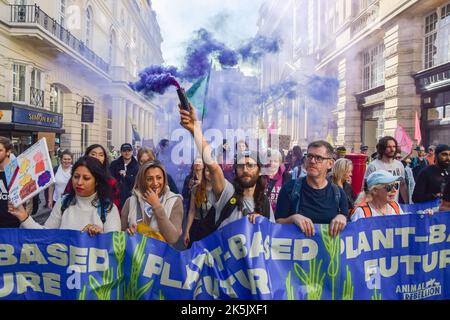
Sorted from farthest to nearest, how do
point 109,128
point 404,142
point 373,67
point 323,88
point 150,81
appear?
point 150,81
point 109,128
point 323,88
point 373,67
point 404,142

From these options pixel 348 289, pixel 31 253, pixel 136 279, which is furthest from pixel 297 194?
pixel 31 253

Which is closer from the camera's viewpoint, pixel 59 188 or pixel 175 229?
pixel 175 229

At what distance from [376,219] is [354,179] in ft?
10.4

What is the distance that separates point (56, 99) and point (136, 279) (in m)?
15.4

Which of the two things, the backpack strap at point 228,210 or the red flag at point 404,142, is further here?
the red flag at point 404,142

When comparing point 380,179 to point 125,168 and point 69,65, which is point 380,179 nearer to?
point 125,168

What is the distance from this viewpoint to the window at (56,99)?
16469 mm

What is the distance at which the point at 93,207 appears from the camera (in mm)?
3174

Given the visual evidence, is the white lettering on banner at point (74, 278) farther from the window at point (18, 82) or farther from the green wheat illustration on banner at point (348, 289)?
the window at point (18, 82)

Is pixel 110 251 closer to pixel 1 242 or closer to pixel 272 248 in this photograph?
pixel 1 242

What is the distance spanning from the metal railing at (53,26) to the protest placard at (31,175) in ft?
41.5

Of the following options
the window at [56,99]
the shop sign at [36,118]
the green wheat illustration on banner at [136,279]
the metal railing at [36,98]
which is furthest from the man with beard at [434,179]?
the window at [56,99]

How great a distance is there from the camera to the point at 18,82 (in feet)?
47.5
